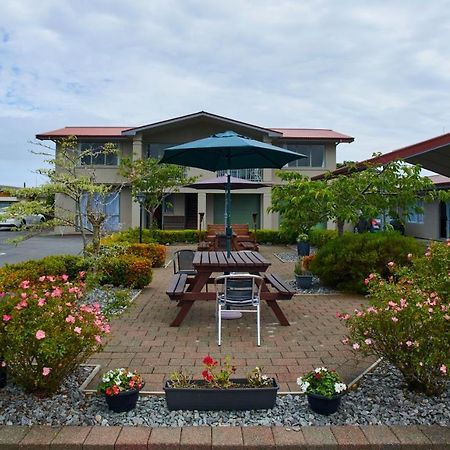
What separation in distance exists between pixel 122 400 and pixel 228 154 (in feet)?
14.0

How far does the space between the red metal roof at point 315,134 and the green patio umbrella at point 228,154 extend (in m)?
16.7

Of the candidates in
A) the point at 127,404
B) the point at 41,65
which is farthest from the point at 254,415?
the point at 41,65

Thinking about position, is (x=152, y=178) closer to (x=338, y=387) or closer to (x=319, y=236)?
(x=319, y=236)

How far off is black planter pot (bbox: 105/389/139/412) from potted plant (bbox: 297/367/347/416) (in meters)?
1.17

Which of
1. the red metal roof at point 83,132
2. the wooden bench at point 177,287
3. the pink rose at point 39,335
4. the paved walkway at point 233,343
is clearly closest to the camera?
the pink rose at point 39,335

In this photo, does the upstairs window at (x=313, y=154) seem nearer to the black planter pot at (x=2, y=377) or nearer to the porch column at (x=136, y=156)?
the porch column at (x=136, y=156)

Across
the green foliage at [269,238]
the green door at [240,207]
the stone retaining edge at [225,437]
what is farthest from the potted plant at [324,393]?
the green door at [240,207]

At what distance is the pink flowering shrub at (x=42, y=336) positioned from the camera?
2.98 metres

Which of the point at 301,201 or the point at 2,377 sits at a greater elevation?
the point at 301,201

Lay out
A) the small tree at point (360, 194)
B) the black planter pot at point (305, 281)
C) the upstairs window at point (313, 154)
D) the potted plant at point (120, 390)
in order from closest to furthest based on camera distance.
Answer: the potted plant at point (120, 390), the small tree at point (360, 194), the black planter pot at point (305, 281), the upstairs window at point (313, 154)

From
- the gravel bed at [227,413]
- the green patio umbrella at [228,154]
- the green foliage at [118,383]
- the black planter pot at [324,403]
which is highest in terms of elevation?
the green patio umbrella at [228,154]

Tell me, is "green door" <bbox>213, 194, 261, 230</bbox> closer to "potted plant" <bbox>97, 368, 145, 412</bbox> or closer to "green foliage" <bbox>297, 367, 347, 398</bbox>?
"green foliage" <bbox>297, 367, 347, 398</bbox>

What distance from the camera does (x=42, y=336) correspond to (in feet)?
9.53

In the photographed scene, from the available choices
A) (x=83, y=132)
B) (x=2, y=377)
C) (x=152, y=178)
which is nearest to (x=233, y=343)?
(x=2, y=377)
